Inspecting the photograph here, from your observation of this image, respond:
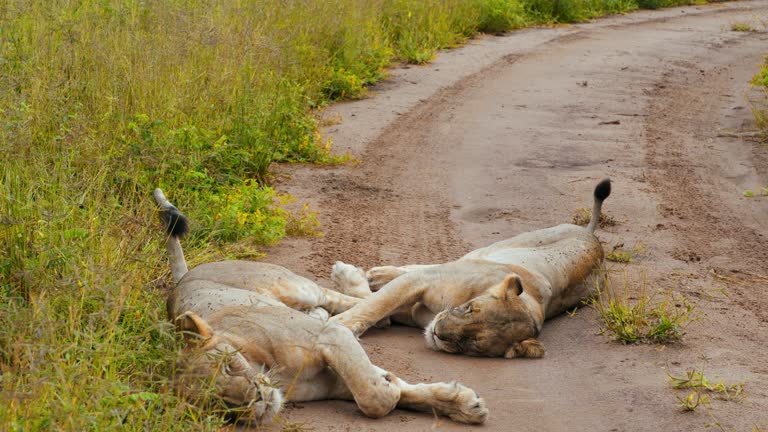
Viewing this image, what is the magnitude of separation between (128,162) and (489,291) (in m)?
2.29

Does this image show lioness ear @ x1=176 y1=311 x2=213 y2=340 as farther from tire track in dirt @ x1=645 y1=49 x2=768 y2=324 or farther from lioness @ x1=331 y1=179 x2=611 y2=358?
tire track in dirt @ x1=645 y1=49 x2=768 y2=324

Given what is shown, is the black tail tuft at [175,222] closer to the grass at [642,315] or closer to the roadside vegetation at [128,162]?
the roadside vegetation at [128,162]

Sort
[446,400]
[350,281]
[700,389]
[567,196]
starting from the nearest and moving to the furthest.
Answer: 1. [446,400]
2. [700,389]
3. [350,281]
4. [567,196]

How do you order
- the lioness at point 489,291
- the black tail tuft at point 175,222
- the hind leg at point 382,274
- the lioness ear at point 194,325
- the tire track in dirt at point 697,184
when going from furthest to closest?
the tire track in dirt at point 697,184 → the hind leg at point 382,274 → the lioness at point 489,291 → the black tail tuft at point 175,222 → the lioness ear at point 194,325

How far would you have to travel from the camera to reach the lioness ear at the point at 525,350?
5.08 metres

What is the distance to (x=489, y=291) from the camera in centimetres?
516

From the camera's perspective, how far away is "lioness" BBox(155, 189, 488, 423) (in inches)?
153

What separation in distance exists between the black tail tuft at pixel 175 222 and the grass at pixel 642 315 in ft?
7.24

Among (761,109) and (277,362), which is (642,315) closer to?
(277,362)

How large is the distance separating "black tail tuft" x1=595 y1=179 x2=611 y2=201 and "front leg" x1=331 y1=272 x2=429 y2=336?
4.76 feet

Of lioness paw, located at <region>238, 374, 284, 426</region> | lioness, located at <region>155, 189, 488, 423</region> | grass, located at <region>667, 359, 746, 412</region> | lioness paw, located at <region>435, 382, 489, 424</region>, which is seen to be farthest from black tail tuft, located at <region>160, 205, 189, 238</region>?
grass, located at <region>667, 359, 746, 412</region>

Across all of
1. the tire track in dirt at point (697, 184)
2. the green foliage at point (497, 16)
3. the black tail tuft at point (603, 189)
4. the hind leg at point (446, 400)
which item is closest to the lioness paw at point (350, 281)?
the hind leg at point (446, 400)

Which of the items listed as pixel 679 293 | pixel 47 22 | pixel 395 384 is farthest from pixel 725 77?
pixel 395 384

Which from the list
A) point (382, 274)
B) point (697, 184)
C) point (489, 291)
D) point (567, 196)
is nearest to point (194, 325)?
point (489, 291)
